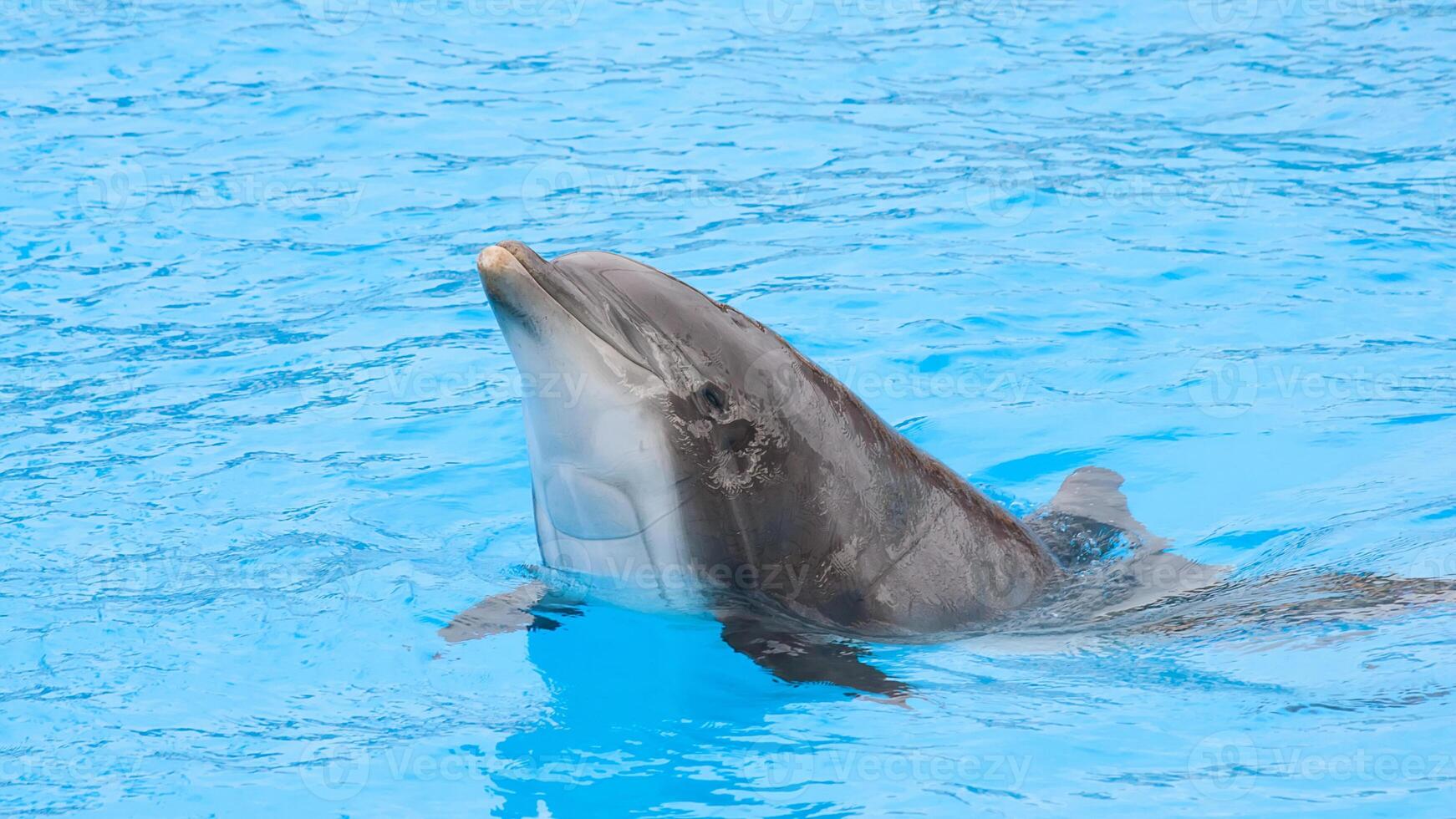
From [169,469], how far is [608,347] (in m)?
3.73

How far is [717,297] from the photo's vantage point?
34.3 ft

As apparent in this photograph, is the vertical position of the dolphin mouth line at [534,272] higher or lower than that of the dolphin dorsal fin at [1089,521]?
higher

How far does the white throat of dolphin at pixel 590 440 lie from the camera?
5047mm

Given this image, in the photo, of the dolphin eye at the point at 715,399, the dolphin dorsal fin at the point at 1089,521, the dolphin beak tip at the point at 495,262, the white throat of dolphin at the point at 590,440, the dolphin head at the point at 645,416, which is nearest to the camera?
the dolphin beak tip at the point at 495,262

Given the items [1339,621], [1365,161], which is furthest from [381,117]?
[1339,621]

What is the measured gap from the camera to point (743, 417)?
5.32 metres

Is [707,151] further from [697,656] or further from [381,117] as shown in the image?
[697,656]

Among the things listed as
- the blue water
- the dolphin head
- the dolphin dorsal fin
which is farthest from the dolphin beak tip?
the dolphin dorsal fin

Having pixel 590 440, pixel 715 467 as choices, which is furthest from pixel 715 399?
pixel 590 440

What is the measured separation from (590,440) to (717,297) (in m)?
5.30

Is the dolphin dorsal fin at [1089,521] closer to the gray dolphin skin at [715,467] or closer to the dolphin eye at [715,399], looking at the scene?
the gray dolphin skin at [715,467]

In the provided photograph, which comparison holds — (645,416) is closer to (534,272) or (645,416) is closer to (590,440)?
(590,440)

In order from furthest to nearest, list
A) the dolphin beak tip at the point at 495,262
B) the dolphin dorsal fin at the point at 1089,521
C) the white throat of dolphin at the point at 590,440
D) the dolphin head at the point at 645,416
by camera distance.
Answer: the dolphin dorsal fin at the point at 1089,521 < the dolphin head at the point at 645,416 < the white throat of dolphin at the point at 590,440 < the dolphin beak tip at the point at 495,262

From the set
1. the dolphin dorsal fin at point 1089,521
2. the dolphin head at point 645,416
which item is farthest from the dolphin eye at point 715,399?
the dolphin dorsal fin at point 1089,521
